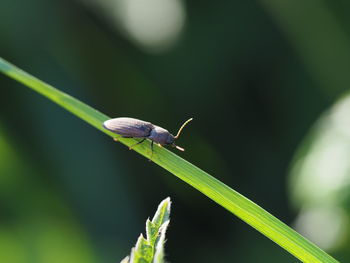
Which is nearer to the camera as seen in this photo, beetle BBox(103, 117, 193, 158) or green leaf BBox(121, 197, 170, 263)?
green leaf BBox(121, 197, 170, 263)

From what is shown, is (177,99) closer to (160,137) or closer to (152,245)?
(160,137)

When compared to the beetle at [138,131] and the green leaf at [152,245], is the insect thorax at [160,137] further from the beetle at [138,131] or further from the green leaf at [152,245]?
the green leaf at [152,245]

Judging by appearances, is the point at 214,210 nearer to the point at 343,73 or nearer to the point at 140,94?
the point at 140,94

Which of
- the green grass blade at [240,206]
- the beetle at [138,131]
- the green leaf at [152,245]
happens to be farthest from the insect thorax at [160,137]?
the green leaf at [152,245]

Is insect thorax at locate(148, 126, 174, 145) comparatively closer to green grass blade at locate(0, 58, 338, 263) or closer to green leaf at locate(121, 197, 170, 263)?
green grass blade at locate(0, 58, 338, 263)

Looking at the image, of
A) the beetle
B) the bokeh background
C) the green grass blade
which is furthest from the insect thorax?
the bokeh background

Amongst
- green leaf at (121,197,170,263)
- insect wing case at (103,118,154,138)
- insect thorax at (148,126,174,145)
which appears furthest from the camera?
insect thorax at (148,126,174,145)
